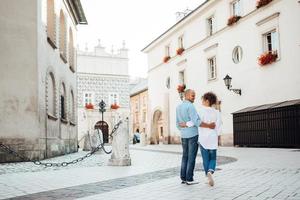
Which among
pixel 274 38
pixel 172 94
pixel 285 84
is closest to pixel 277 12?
pixel 274 38

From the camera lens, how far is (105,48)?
50.3 meters

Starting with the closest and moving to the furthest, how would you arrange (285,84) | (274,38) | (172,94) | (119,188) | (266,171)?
(119,188), (266,171), (285,84), (274,38), (172,94)

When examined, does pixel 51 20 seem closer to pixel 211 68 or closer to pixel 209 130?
pixel 211 68

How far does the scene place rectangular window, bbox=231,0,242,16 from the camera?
964 inches

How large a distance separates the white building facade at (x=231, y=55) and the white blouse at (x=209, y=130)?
13.0m

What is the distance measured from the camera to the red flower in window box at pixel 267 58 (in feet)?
66.7

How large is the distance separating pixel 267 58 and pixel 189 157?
49.3 feet

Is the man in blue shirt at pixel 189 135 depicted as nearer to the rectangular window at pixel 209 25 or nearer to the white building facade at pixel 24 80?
the white building facade at pixel 24 80

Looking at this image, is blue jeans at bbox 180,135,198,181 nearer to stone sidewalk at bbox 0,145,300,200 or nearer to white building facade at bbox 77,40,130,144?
stone sidewalk at bbox 0,145,300,200

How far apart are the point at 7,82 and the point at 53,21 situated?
5.53 m

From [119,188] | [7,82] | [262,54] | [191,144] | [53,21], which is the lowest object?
[119,188]

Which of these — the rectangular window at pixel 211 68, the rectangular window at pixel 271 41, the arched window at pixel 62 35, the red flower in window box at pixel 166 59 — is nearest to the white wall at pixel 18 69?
the arched window at pixel 62 35

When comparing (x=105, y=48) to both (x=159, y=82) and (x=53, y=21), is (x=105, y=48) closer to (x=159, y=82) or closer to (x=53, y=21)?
(x=159, y=82)

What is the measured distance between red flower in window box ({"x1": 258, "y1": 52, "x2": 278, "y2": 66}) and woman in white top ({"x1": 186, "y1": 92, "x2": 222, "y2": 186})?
14354mm
